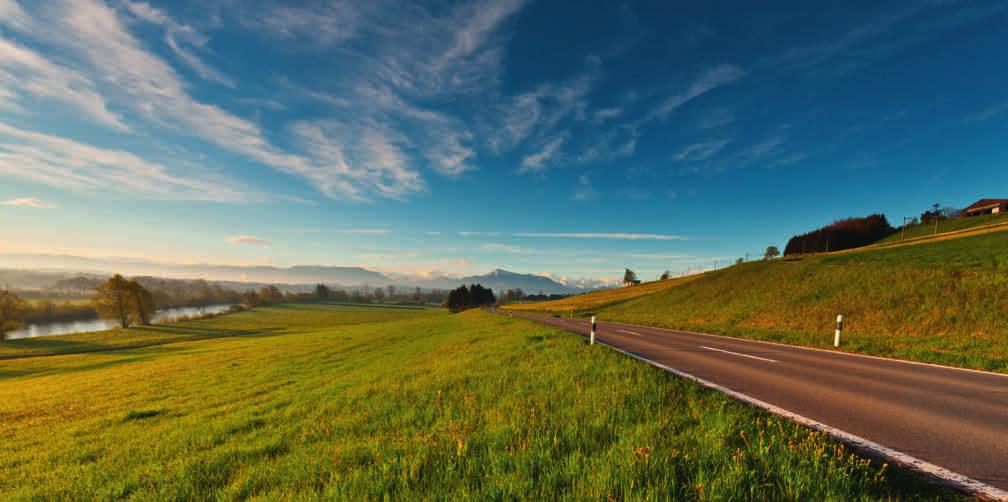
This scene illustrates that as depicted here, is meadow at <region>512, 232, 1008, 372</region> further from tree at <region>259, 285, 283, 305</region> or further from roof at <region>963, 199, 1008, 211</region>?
tree at <region>259, 285, 283, 305</region>

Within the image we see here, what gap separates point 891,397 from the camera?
637 cm

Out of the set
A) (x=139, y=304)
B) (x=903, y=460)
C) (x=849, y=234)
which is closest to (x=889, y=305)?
(x=903, y=460)

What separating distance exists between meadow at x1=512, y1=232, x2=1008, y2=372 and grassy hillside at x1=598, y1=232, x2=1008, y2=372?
0.04 meters

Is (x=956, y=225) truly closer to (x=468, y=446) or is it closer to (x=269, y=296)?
(x=468, y=446)

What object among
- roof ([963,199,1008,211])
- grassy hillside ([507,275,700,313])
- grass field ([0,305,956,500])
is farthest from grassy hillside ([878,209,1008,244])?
grass field ([0,305,956,500])

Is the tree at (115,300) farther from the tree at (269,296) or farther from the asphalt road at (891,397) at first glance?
the asphalt road at (891,397)

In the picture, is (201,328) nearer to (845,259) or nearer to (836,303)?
(836,303)

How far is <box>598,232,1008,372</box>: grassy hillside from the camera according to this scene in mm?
12453

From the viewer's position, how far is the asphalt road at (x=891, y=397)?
4.14m

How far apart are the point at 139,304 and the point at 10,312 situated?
1315 cm

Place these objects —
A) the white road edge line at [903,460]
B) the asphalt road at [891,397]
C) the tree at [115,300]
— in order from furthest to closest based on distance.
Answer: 1. the tree at [115,300]
2. the asphalt road at [891,397]
3. the white road edge line at [903,460]

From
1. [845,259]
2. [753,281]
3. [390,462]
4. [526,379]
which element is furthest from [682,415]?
[845,259]

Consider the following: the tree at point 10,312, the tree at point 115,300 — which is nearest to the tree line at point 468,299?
the tree at point 115,300

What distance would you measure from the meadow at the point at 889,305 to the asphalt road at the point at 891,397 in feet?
10.1
